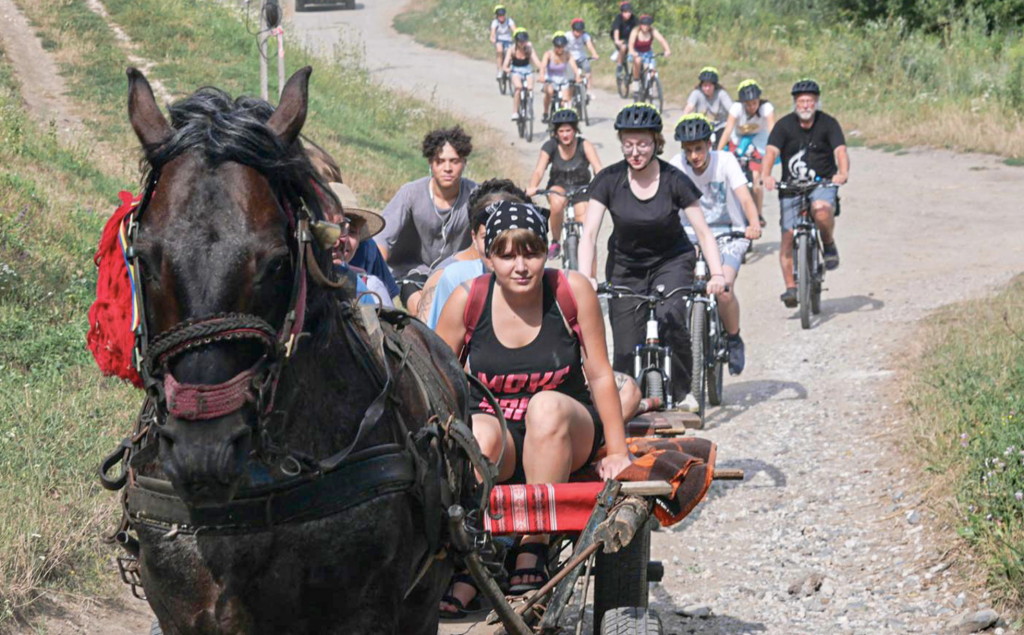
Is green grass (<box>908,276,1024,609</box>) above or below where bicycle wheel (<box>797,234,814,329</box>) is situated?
above

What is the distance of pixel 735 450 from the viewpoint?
9.23 m

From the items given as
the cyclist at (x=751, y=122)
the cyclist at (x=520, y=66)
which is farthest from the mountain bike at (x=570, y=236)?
the cyclist at (x=520, y=66)

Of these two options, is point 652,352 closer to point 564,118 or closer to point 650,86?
point 564,118

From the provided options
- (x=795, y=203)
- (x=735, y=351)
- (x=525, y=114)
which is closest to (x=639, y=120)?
(x=735, y=351)

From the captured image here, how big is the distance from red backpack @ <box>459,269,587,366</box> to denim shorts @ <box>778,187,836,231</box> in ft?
26.4

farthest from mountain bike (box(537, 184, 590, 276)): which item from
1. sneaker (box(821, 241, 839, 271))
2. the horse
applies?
the horse

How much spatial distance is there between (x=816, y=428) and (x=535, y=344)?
15.7 feet

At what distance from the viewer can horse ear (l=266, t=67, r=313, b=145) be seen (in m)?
3.35

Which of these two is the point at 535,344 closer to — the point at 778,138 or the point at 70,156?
the point at 778,138

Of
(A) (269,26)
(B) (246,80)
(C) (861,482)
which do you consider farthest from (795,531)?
(B) (246,80)

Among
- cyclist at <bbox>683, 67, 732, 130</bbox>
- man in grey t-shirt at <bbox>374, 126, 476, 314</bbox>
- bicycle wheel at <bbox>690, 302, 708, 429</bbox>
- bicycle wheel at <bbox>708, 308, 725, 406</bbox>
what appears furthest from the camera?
cyclist at <bbox>683, 67, 732, 130</bbox>

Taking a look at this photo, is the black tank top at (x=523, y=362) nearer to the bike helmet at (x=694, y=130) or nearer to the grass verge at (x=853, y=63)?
the bike helmet at (x=694, y=130)

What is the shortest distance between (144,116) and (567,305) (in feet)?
7.82

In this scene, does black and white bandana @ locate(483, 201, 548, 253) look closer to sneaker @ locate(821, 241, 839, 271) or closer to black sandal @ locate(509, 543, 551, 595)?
black sandal @ locate(509, 543, 551, 595)
